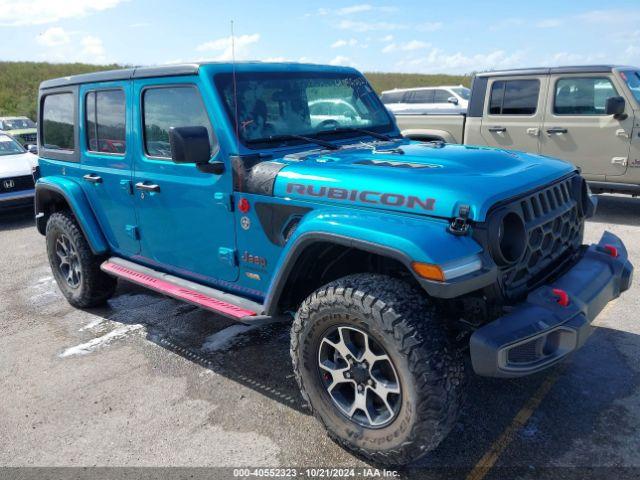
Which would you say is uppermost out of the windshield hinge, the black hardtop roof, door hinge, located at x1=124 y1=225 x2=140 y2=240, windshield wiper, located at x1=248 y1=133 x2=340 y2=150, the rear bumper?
the black hardtop roof

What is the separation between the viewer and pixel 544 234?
2.83 meters

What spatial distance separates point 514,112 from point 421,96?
9.72 m

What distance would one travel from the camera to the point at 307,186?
112 inches

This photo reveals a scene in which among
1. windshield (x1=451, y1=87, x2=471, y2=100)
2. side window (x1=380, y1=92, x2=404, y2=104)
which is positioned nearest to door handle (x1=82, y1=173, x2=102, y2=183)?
windshield (x1=451, y1=87, x2=471, y2=100)

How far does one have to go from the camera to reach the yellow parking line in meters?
2.58

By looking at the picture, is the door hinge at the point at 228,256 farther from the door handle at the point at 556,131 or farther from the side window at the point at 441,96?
the side window at the point at 441,96

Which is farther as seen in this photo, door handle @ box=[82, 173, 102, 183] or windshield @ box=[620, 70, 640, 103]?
windshield @ box=[620, 70, 640, 103]

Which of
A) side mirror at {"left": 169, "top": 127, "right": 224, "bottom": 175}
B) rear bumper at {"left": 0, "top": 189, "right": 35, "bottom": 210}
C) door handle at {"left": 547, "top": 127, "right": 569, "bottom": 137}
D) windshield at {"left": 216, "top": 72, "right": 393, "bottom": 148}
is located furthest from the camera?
rear bumper at {"left": 0, "top": 189, "right": 35, "bottom": 210}

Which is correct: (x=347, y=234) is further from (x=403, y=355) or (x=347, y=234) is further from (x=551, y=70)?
(x=551, y=70)

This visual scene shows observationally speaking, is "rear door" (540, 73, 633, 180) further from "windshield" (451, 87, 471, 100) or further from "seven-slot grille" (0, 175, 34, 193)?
"windshield" (451, 87, 471, 100)

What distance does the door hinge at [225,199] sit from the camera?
10.4 feet

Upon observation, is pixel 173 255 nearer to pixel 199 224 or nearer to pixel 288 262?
pixel 199 224

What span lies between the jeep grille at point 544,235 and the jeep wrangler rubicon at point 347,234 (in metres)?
0.01

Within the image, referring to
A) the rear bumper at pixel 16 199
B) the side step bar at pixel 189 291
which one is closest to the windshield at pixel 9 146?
the rear bumper at pixel 16 199
